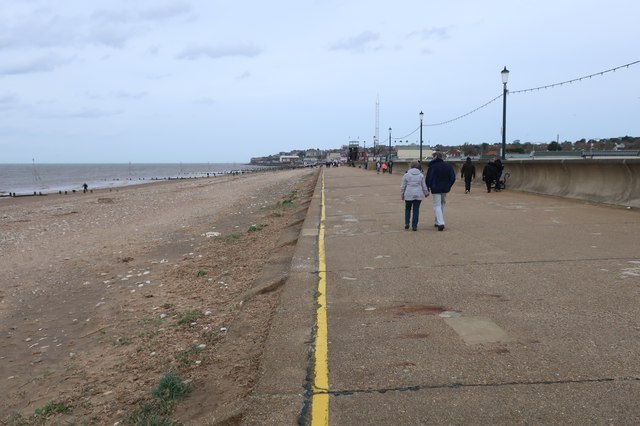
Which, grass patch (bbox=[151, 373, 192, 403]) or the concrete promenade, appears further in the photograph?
grass patch (bbox=[151, 373, 192, 403])

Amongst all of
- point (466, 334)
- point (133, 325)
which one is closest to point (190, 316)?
point (133, 325)

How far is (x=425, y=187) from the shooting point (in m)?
11.0

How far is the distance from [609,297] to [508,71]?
57.6 ft

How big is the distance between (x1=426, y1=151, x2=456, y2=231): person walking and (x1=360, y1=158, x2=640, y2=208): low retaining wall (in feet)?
17.1

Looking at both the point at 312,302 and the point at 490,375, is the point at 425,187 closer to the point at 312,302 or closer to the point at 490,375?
the point at 312,302

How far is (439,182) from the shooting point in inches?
433

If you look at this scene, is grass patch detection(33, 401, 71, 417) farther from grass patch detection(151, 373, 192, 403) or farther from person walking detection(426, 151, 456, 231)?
person walking detection(426, 151, 456, 231)

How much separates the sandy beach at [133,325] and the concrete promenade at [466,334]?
480 mm

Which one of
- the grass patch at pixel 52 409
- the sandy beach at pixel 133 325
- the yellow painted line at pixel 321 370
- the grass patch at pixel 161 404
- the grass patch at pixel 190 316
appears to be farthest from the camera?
the grass patch at pixel 190 316

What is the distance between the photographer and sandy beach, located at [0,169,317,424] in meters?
4.56

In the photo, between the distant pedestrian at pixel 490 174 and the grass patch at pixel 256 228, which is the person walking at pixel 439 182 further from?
the distant pedestrian at pixel 490 174

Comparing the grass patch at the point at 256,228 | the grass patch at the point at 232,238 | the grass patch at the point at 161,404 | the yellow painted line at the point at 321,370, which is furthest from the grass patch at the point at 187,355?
the grass patch at the point at 256,228

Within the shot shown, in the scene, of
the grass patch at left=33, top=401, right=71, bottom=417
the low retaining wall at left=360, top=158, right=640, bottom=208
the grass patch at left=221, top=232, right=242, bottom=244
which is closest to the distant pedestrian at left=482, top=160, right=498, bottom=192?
the low retaining wall at left=360, top=158, right=640, bottom=208

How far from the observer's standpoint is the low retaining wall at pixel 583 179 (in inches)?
519
